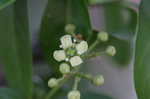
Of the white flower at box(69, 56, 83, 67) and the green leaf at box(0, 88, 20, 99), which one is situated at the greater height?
the white flower at box(69, 56, 83, 67)

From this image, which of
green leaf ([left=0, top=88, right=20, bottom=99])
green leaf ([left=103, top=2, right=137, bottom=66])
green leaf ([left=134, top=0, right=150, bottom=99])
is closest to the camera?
green leaf ([left=134, top=0, right=150, bottom=99])

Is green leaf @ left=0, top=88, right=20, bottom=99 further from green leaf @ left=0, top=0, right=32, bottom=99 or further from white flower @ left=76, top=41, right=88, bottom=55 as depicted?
white flower @ left=76, top=41, right=88, bottom=55

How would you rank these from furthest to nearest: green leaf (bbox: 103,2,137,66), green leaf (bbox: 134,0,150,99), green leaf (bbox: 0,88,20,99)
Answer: green leaf (bbox: 103,2,137,66) → green leaf (bbox: 0,88,20,99) → green leaf (bbox: 134,0,150,99)

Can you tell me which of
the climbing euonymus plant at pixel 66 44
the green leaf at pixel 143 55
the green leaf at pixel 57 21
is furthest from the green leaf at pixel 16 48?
the green leaf at pixel 143 55

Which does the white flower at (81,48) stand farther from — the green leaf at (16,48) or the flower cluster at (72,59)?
the green leaf at (16,48)

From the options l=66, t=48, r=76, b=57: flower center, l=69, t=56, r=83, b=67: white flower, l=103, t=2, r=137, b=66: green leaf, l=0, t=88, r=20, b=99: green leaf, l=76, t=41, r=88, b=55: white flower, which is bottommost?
l=0, t=88, r=20, b=99: green leaf

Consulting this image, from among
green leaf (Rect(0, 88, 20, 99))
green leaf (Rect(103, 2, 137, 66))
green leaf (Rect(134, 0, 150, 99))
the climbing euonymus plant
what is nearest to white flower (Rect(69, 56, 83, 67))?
the climbing euonymus plant
